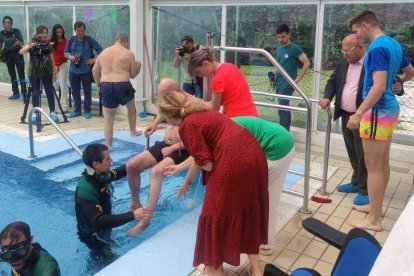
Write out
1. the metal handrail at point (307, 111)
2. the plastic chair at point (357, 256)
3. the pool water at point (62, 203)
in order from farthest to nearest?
the pool water at point (62, 203) < the metal handrail at point (307, 111) < the plastic chair at point (357, 256)

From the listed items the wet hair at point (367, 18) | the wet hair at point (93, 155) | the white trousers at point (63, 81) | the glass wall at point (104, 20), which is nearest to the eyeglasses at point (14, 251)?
the wet hair at point (93, 155)

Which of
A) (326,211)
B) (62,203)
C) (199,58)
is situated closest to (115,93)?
(62,203)

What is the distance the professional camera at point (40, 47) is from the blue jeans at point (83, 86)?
85 cm

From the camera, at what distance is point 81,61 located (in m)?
7.91

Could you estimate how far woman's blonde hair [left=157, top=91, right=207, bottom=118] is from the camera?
2.41 meters

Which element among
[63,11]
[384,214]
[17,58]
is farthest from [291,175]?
[17,58]

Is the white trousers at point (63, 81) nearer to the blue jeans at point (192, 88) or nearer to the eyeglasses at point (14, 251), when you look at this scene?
the blue jeans at point (192, 88)

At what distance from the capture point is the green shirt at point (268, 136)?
2.77 meters

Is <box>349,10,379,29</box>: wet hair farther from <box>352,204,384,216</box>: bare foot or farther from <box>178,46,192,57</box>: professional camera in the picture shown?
<box>178,46,192,57</box>: professional camera

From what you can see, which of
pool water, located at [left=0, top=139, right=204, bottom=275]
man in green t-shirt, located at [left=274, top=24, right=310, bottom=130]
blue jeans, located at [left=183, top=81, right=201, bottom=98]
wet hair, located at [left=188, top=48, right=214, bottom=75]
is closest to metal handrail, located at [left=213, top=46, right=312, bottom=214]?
wet hair, located at [left=188, top=48, right=214, bottom=75]

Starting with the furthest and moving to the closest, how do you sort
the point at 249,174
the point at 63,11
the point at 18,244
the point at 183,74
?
the point at 63,11, the point at 183,74, the point at 249,174, the point at 18,244

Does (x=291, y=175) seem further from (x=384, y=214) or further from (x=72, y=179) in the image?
(x=72, y=179)

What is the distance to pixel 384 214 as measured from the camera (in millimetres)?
3818

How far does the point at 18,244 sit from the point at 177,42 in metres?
6.02
